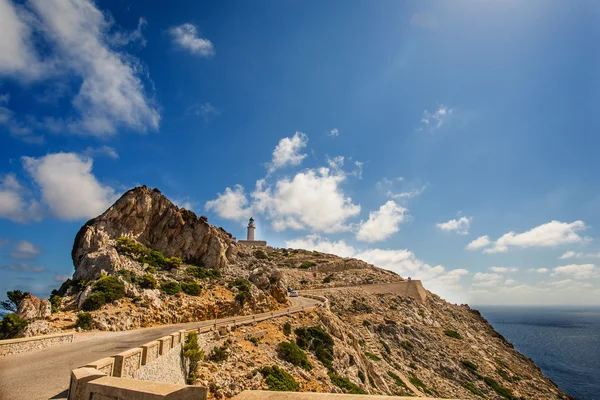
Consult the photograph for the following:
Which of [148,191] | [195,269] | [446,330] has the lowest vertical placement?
[446,330]

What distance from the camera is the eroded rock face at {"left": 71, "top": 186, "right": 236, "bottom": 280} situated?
27.5 m

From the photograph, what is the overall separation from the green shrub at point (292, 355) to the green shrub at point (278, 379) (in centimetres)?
218

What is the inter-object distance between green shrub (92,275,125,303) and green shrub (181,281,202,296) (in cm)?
540

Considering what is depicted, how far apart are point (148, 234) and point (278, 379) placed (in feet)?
82.1

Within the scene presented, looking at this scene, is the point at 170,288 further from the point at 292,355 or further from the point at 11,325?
the point at 292,355

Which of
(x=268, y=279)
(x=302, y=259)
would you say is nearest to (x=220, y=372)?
(x=268, y=279)

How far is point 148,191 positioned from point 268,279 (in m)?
17.8

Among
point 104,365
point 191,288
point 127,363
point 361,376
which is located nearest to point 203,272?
point 191,288

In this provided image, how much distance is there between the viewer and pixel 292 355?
22.2 meters

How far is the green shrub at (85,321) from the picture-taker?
19.3 metres

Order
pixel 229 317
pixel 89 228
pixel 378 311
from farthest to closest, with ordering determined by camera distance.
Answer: pixel 378 311
pixel 89 228
pixel 229 317

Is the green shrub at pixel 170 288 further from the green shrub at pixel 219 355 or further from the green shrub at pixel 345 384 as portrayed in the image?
the green shrub at pixel 345 384

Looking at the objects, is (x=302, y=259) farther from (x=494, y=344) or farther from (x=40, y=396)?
(x=40, y=396)

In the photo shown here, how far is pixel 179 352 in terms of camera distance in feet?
50.0
